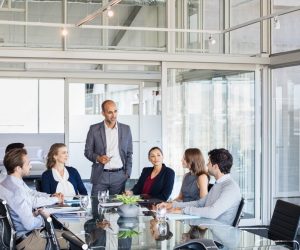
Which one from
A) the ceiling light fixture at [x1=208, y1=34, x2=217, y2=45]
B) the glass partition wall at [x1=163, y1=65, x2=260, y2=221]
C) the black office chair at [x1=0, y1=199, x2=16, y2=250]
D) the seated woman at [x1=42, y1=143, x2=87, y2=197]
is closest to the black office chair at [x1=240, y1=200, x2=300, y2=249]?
the black office chair at [x1=0, y1=199, x2=16, y2=250]

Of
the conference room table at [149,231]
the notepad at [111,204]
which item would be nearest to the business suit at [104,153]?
the notepad at [111,204]

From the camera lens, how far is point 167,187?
6.50 metres

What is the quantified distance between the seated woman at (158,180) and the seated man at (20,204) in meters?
1.52

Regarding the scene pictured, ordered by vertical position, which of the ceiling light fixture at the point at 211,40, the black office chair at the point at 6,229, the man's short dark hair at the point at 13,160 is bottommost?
the black office chair at the point at 6,229

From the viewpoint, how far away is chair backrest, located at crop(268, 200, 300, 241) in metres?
4.45

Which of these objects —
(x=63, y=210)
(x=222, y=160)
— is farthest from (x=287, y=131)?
(x=63, y=210)

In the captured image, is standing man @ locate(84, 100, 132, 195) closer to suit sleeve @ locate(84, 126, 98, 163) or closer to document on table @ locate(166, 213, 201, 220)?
suit sleeve @ locate(84, 126, 98, 163)

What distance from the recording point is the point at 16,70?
992 cm

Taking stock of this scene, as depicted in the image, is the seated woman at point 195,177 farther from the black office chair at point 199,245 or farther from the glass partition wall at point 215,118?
the glass partition wall at point 215,118

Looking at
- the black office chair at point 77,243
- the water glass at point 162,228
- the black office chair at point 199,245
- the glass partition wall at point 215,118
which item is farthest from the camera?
the glass partition wall at point 215,118

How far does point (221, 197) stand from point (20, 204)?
5.06 feet

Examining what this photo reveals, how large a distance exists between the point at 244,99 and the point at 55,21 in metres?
2.81

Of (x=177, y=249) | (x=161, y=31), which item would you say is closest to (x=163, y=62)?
(x=161, y=31)

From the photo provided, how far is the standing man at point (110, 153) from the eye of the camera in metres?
7.01
